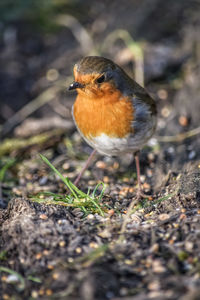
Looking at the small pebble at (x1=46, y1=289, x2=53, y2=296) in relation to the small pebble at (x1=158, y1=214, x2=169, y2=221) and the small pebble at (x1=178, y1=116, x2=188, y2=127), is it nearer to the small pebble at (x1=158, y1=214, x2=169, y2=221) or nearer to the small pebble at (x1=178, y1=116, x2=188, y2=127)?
the small pebble at (x1=158, y1=214, x2=169, y2=221)

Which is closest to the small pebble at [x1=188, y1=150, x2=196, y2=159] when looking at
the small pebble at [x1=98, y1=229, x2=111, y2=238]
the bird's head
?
the bird's head

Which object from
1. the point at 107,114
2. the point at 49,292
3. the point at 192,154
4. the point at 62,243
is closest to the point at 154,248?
the point at 62,243

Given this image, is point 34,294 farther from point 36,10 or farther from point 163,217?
point 36,10

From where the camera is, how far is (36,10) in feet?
20.3

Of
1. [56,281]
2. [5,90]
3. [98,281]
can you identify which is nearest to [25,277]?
[56,281]

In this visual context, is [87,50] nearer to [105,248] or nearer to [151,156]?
[151,156]

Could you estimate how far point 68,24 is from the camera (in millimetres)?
6000

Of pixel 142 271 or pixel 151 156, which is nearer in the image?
pixel 142 271

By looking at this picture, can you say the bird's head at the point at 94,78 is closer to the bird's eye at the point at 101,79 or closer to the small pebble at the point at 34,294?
the bird's eye at the point at 101,79

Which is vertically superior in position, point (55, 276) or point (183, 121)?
point (183, 121)

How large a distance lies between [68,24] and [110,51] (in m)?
0.92

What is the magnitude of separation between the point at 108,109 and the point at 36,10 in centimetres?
354

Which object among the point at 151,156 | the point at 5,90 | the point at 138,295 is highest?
the point at 5,90

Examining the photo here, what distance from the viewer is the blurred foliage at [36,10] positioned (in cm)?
572
